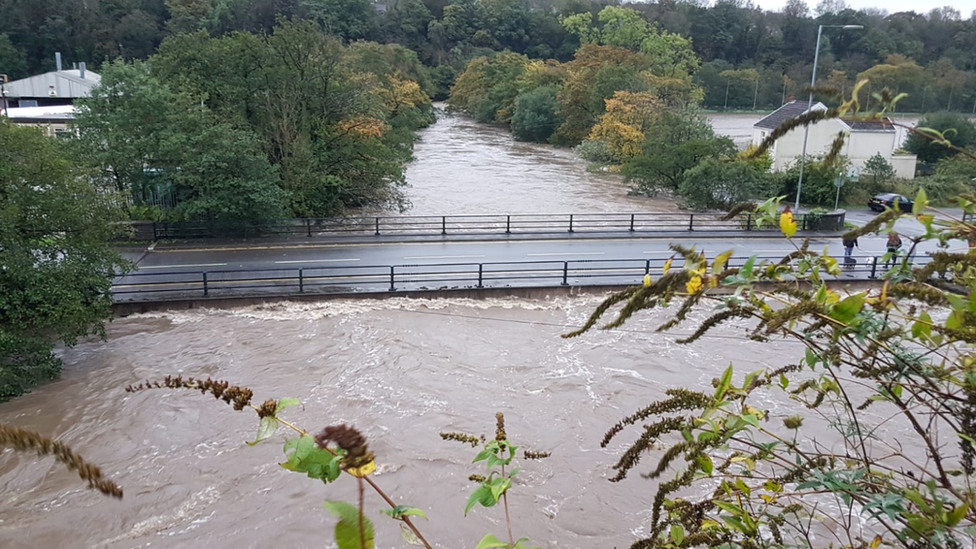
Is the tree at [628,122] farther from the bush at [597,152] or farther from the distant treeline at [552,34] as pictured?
the distant treeline at [552,34]

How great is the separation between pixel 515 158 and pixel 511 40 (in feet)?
185

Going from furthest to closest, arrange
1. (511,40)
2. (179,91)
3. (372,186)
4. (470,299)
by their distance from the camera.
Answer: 1. (511,40)
2. (372,186)
3. (179,91)
4. (470,299)

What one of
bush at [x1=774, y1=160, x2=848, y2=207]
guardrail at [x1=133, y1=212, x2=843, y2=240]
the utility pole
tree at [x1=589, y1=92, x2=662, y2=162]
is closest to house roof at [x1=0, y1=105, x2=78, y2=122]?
guardrail at [x1=133, y1=212, x2=843, y2=240]

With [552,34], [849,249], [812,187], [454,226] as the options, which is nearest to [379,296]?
[454,226]

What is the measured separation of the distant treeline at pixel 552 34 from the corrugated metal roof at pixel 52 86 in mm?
13368

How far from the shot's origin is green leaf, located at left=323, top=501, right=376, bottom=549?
146 centimetres

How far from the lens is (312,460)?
5.50ft

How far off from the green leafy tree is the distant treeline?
2303cm

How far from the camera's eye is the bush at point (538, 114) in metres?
54.3

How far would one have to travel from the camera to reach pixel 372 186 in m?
28.3

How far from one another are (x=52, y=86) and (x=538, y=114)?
34596mm

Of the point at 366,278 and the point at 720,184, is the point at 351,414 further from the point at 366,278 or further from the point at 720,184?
the point at 720,184

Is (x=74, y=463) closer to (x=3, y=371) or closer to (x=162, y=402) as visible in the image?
(x=162, y=402)

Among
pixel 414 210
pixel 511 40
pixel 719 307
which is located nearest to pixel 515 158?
pixel 414 210
